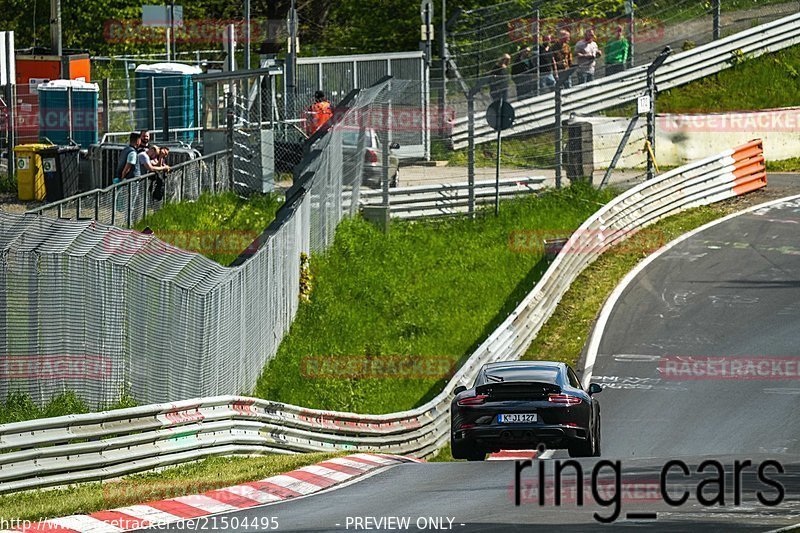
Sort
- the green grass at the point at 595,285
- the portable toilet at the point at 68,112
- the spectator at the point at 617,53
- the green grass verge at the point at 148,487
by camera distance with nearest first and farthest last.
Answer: the green grass verge at the point at 148,487 < the green grass at the point at 595,285 < the portable toilet at the point at 68,112 < the spectator at the point at 617,53

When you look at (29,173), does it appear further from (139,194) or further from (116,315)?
(116,315)

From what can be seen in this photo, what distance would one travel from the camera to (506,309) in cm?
2508

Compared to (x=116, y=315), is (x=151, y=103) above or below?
above

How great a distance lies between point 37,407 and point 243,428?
2.98 m

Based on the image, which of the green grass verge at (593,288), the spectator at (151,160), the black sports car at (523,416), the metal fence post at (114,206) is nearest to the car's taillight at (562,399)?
the black sports car at (523,416)

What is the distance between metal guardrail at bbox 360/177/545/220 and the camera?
29.8 meters

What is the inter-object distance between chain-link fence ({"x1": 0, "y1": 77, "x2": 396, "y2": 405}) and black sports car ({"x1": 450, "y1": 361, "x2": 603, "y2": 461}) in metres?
3.05

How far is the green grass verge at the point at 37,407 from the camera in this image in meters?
14.2

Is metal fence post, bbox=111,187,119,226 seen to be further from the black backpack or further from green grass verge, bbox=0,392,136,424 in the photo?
green grass verge, bbox=0,392,136,424

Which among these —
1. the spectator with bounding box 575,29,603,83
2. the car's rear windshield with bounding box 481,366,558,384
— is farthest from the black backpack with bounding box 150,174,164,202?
the spectator with bounding box 575,29,603,83

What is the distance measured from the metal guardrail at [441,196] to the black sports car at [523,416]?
13246 mm

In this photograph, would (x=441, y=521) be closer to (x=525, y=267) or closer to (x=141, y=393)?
(x=141, y=393)

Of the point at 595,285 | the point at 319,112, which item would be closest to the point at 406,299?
the point at 595,285

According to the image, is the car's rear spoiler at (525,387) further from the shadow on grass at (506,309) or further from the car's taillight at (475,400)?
the shadow on grass at (506,309)
